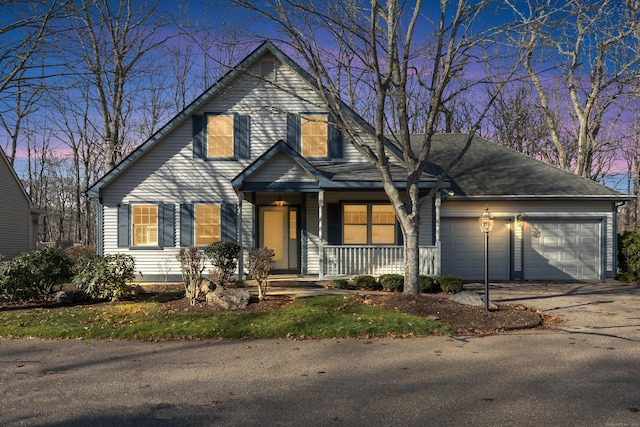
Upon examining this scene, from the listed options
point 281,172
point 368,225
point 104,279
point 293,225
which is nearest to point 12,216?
point 104,279

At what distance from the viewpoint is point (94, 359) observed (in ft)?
23.9

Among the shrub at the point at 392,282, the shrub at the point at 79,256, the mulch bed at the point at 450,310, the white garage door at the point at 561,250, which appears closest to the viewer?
the mulch bed at the point at 450,310

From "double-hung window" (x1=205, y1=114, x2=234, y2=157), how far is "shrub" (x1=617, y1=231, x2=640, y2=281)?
13703 mm

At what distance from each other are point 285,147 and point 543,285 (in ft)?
30.1

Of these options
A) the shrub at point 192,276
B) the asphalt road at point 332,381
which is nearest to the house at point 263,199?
the shrub at point 192,276

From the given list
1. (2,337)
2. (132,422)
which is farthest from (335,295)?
(132,422)

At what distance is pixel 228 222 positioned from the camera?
16047 millimetres

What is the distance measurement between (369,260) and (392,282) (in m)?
1.25

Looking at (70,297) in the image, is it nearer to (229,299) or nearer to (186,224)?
(229,299)

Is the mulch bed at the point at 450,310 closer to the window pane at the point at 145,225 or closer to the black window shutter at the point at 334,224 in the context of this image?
the black window shutter at the point at 334,224

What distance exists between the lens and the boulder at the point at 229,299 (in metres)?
10.6

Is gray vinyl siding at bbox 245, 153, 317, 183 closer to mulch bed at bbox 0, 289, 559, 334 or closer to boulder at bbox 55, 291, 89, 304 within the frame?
mulch bed at bbox 0, 289, 559, 334

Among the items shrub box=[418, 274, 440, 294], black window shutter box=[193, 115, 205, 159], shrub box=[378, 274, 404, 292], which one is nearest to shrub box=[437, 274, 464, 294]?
shrub box=[418, 274, 440, 294]

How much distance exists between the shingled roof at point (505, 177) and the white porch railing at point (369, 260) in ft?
9.06
